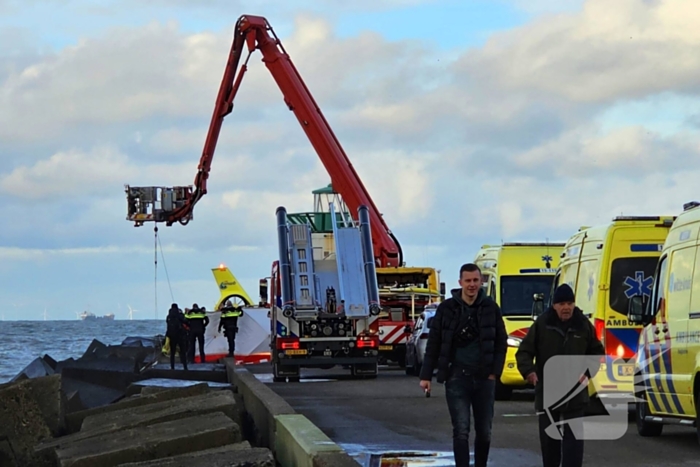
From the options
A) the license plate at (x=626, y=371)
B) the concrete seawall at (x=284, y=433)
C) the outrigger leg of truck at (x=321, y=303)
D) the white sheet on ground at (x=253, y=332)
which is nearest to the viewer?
the concrete seawall at (x=284, y=433)

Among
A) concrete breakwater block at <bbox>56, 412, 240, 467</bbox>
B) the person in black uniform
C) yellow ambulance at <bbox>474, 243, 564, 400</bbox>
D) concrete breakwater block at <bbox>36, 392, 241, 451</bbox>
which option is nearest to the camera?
concrete breakwater block at <bbox>56, 412, 240, 467</bbox>

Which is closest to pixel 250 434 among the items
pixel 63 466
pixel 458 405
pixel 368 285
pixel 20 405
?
pixel 20 405

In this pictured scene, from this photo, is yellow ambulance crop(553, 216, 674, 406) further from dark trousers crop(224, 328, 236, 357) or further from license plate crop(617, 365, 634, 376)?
dark trousers crop(224, 328, 236, 357)

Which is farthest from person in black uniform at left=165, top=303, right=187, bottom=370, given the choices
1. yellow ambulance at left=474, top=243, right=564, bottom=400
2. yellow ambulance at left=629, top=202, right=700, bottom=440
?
yellow ambulance at left=629, top=202, right=700, bottom=440

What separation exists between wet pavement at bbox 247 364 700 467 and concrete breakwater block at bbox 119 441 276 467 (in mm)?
1650

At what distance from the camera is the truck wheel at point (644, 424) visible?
14.5 m

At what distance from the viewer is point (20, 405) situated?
626 inches

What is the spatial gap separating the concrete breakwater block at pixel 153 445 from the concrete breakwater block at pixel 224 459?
54 cm

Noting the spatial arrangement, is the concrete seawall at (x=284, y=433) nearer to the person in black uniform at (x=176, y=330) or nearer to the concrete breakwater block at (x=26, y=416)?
the concrete breakwater block at (x=26, y=416)

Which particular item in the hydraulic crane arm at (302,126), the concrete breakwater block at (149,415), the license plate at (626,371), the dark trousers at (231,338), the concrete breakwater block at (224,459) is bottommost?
the concrete breakwater block at (224,459)

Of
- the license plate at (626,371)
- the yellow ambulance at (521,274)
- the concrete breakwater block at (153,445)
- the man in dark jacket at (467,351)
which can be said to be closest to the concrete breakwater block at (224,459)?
the concrete breakwater block at (153,445)

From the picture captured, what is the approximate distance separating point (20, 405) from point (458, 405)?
23.7ft

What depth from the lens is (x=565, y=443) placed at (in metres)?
10.1

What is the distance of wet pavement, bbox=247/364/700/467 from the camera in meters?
12.5
